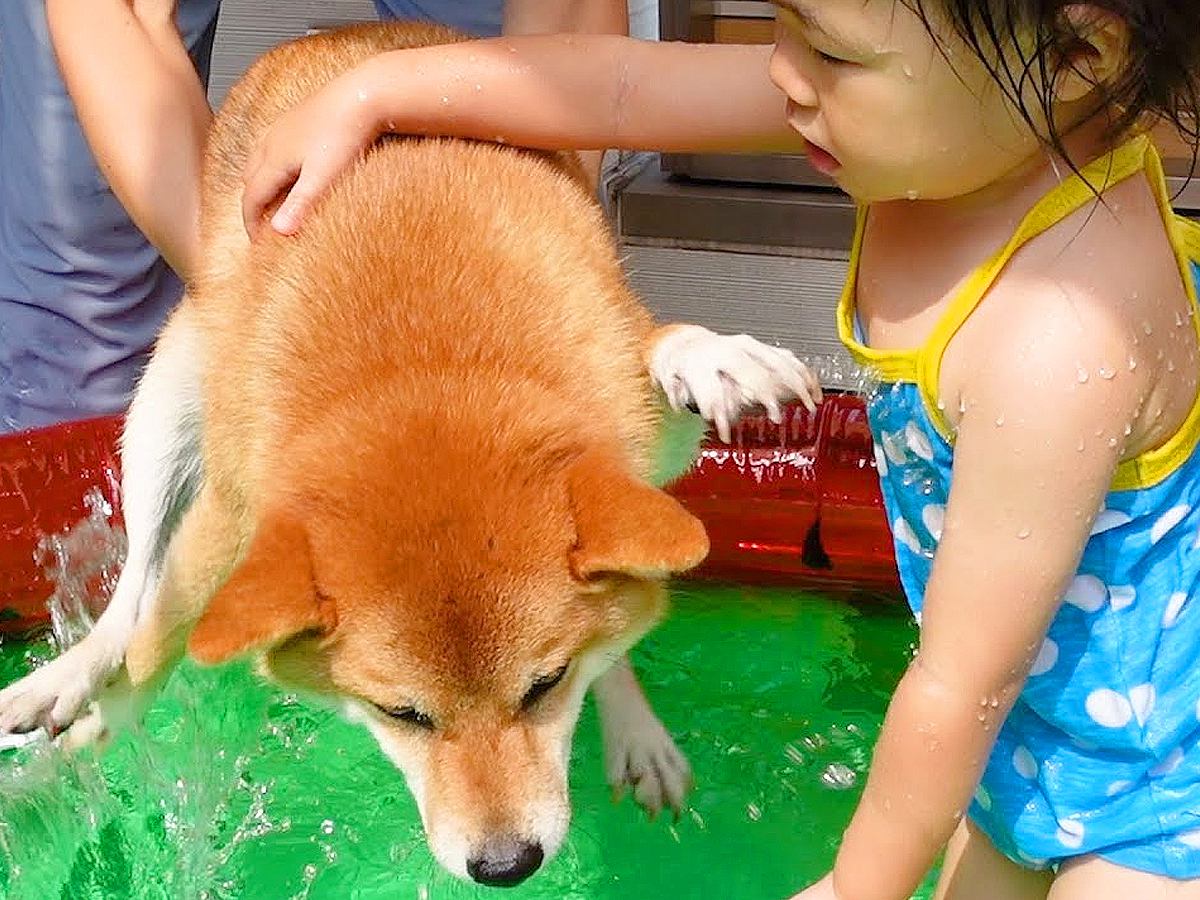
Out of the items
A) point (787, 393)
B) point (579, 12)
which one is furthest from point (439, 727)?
point (579, 12)

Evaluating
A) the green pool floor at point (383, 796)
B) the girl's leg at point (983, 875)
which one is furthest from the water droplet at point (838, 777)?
the girl's leg at point (983, 875)

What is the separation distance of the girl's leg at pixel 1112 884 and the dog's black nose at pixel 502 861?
652 millimetres

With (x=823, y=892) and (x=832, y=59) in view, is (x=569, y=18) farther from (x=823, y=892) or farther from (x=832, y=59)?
(x=823, y=892)

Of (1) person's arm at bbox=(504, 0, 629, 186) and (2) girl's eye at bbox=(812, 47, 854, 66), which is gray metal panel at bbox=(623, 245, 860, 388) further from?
(2) girl's eye at bbox=(812, 47, 854, 66)

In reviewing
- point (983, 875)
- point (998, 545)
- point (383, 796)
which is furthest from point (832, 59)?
point (383, 796)

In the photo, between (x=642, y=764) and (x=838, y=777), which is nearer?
(x=642, y=764)

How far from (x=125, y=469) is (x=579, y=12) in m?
1.17

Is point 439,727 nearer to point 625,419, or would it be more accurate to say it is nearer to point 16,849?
point 625,419

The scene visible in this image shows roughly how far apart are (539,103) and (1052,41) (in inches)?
37.6

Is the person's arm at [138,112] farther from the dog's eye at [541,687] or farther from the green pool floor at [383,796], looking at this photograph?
the dog's eye at [541,687]

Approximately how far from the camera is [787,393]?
194 centimetres

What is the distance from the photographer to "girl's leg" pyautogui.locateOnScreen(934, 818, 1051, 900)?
6.46 ft

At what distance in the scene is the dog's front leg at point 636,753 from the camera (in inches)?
99.4

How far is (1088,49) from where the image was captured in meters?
1.34
